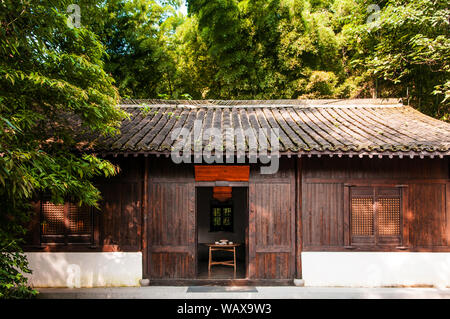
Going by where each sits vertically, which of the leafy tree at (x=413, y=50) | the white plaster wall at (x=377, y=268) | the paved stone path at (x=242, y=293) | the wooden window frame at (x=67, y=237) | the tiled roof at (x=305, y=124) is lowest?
the paved stone path at (x=242, y=293)

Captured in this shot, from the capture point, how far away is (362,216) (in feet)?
21.2

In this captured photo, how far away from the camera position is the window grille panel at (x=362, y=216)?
254 inches

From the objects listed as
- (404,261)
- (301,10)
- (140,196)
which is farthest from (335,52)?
(140,196)

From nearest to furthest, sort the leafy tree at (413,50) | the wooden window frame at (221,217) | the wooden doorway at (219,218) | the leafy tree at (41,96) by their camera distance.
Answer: the leafy tree at (41,96) → the leafy tree at (413,50) → the wooden doorway at (219,218) → the wooden window frame at (221,217)

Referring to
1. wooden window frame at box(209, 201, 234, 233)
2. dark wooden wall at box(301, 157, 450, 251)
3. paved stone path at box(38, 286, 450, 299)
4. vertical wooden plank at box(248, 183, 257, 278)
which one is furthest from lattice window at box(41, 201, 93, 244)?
wooden window frame at box(209, 201, 234, 233)

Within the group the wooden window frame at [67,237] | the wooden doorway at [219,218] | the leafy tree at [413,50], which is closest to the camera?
the wooden window frame at [67,237]

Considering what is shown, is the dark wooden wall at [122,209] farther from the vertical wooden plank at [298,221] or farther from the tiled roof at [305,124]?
the vertical wooden plank at [298,221]

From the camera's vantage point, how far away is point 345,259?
Answer: 636 centimetres

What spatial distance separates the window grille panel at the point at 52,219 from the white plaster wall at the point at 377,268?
17.8ft

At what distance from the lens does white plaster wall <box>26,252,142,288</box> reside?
20.5 feet

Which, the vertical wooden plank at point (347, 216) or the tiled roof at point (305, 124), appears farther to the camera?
the vertical wooden plank at point (347, 216)

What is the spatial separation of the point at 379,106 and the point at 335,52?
6.22 meters

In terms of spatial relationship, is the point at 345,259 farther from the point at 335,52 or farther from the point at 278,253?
the point at 335,52

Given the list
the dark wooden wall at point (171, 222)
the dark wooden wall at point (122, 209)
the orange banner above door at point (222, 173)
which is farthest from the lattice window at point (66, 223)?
the orange banner above door at point (222, 173)
